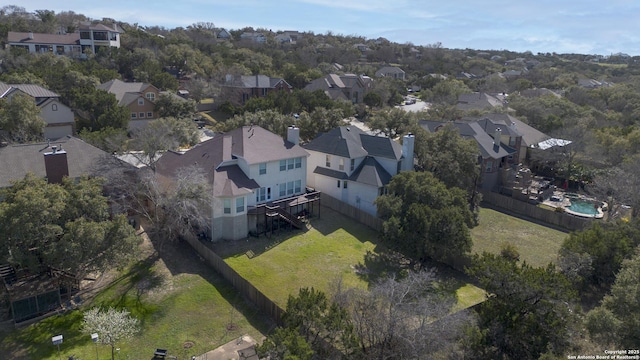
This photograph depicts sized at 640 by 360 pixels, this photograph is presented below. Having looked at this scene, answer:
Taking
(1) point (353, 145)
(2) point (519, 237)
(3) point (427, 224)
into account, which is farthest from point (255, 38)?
(3) point (427, 224)

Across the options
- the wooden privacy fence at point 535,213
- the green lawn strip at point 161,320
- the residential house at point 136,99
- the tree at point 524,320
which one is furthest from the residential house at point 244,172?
the residential house at point 136,99

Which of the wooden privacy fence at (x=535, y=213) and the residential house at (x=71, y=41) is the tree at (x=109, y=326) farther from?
the residential house at (x=71, y=41)

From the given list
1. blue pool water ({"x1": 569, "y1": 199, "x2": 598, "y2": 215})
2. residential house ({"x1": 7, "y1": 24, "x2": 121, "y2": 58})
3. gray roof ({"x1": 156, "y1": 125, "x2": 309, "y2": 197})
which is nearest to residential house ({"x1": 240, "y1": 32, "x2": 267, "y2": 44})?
residential house ({"x1": 7, "y1": 24, "x2": 121, "y2": 58})

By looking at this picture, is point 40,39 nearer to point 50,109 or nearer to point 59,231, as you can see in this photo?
point 50,109

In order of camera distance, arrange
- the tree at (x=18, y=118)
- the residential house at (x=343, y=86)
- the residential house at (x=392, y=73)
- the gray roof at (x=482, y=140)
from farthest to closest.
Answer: the residential house at (x=392, y=73) < the residential house at (x=343, y=86) < the gray roof at (x=482, y=140) < the tree at (x=18, y=118)

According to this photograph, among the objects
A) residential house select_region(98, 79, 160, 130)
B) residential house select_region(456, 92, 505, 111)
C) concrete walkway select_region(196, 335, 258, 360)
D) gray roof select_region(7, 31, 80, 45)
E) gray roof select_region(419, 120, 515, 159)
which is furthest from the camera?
gray roof select_region(7, 31, 80, 45)

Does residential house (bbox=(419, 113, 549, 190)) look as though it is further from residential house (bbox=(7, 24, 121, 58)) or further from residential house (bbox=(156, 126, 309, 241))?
residential house (bbox=(7, 24, 121, 58))
